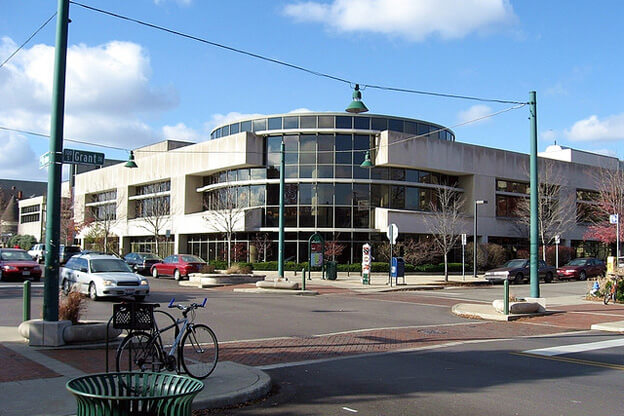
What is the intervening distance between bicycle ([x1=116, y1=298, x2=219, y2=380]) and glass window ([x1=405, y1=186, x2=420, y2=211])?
38166 millimetres

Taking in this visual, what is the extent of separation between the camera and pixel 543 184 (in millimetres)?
50125

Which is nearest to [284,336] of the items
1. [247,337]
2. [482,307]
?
[247,337]

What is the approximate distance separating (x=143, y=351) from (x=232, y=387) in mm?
1277

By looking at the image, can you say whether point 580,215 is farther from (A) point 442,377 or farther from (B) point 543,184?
(A) point 442,377

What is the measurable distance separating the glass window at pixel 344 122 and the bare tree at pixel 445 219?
872 centimetres

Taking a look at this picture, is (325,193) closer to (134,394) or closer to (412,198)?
(412,198)

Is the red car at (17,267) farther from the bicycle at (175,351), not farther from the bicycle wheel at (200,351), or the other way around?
the bicycle wheel at (200,351)

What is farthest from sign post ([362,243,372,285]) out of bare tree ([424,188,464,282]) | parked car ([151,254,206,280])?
parked car ([151,254,206,280])

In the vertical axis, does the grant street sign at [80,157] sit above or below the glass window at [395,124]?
below

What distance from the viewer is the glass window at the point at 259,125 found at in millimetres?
45406

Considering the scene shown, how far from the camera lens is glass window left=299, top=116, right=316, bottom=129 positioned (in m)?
44.0

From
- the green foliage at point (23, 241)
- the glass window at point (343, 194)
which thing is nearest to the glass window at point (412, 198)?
the glass window at point (343, 194)

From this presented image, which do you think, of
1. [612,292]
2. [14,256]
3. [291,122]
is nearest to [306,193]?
[291,122]

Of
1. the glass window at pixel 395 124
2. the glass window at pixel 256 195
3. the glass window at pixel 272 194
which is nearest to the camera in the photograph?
the glass window at pixel 272 194
